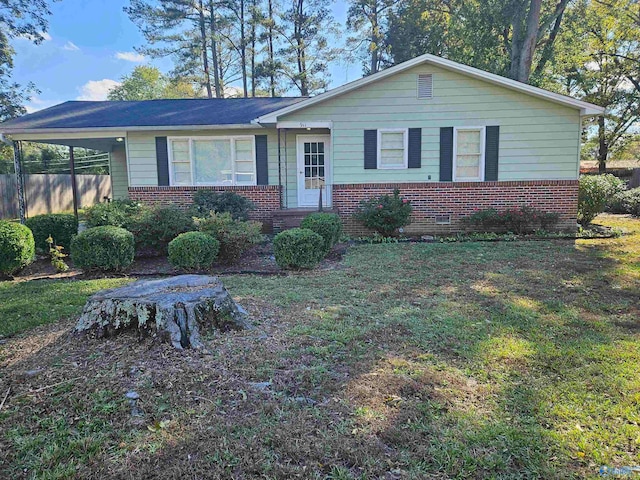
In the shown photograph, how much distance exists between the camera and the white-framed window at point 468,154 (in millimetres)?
11039

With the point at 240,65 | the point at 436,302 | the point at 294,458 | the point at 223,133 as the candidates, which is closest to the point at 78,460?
the point at 294,458

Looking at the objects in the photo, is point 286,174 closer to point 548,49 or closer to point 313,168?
point 313,168

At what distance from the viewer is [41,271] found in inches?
308

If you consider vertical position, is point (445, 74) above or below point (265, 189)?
above

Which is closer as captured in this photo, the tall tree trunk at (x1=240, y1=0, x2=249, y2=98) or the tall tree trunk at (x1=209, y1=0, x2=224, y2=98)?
the tall tree trunk at (x1=209, y1=0, x2=224, y2=98)

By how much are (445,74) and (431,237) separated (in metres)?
4.15

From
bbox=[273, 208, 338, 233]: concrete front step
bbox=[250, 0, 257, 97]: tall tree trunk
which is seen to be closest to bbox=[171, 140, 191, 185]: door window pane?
bbox=[273, 208, 338, 233]: concrete front step

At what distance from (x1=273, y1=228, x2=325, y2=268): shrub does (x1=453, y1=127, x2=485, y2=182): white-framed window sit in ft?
18.5

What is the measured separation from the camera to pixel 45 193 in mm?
18984

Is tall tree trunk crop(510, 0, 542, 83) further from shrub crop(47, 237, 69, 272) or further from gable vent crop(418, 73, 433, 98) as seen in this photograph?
shrub crop(47, 237, 69, 272)

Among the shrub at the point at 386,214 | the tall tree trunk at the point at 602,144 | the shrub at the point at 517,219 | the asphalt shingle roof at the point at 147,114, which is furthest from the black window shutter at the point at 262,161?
the tall tree trunk at the point at 602,144

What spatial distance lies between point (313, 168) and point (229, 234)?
5.27m

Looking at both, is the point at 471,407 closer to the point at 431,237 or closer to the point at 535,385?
the point at 535,385

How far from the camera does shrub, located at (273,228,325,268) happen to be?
7090 mm
